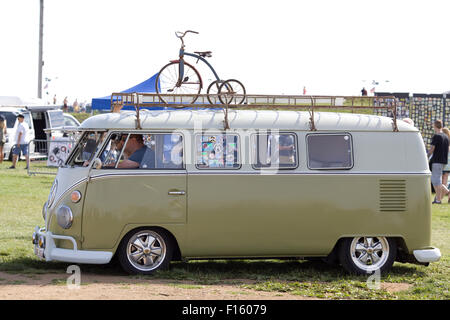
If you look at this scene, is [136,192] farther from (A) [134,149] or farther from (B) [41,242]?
(B) [41,242]

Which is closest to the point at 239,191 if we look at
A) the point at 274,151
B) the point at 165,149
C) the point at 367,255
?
the point at 274,151

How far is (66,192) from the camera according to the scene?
9.84 meters

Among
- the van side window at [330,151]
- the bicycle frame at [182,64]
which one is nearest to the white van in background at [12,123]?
the bicycle frame at [182,64]

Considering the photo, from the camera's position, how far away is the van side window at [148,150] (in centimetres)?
990

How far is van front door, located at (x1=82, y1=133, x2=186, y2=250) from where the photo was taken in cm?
971

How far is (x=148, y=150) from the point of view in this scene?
995 centimetres

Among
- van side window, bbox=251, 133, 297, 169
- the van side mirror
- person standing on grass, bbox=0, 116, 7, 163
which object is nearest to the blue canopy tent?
person standing on grass, bbox=0, 116, 7, 163

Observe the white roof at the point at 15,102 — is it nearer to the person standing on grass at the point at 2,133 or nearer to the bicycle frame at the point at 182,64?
the person standing on grass at the point at 2,133

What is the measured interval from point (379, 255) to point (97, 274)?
3.61m

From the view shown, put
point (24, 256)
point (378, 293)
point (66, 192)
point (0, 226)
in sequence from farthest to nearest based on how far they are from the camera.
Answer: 1. point (0, 226)
2. point (24, 256)
3. point (66, 192)
4. point (378, 293)

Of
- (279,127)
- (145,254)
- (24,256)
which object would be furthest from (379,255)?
(24,256)

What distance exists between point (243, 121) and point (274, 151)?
1.78 feet
